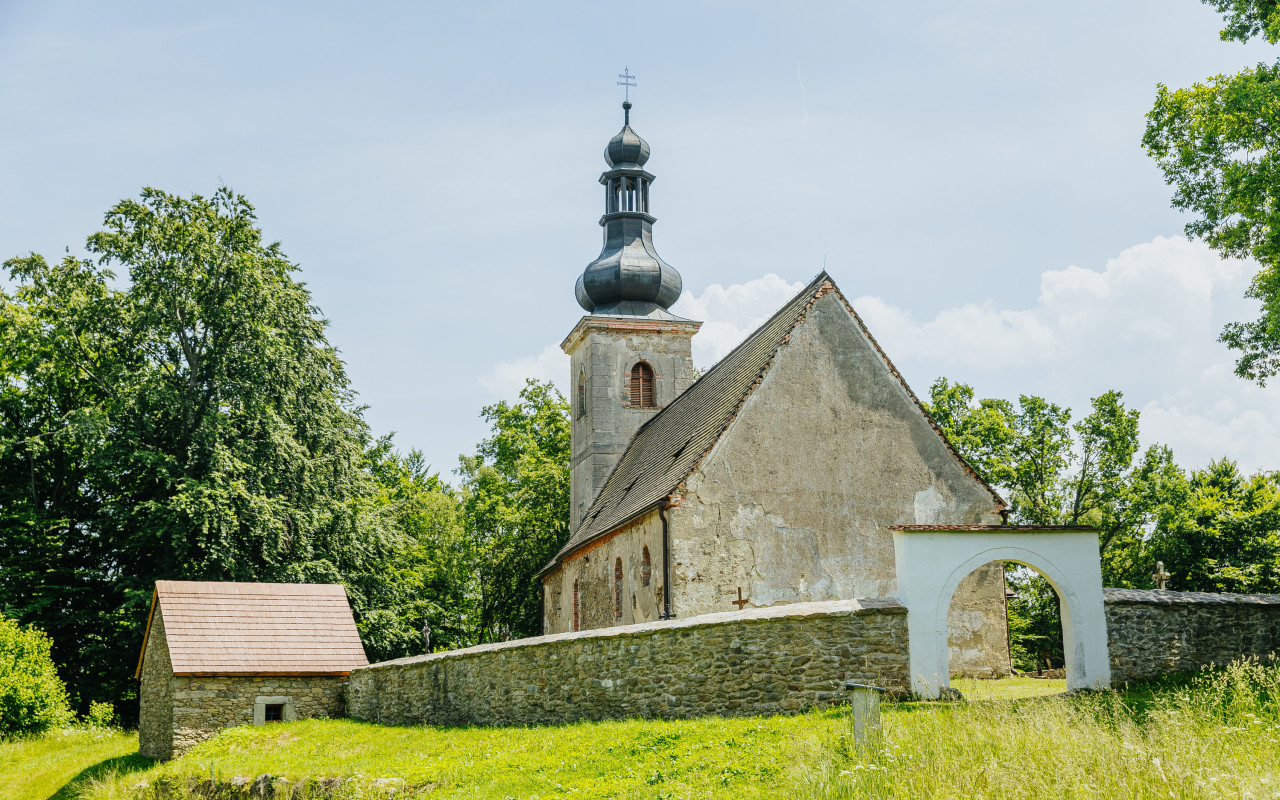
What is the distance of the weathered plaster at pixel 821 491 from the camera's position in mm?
18188

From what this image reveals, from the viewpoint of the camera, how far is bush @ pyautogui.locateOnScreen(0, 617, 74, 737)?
24.7 meters

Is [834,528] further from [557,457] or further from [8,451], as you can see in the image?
[8,451]

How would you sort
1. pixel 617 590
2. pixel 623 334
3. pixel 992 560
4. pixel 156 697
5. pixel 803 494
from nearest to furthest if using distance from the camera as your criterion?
pixel 992 560 < pixel 803 494 < pixel 156 697 < pixel 617 590 < pixel 623 334

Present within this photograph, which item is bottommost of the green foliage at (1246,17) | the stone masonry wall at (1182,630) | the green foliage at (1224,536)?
the stone masonry wall at (1182,630)

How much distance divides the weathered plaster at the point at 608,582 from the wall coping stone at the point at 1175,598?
7621 mm

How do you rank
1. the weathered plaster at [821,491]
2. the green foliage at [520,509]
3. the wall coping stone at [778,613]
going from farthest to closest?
the green foliage at [520,509] < the weathered plaster at [821,491] < the wall coping stone at [778,613]

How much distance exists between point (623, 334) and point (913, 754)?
910 inches

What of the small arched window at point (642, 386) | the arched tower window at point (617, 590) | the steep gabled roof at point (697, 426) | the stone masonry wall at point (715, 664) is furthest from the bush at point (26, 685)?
the small arched window at point (642, 386)

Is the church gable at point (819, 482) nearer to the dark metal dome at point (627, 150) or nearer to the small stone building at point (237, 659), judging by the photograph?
the small stone building at point (237, 659)

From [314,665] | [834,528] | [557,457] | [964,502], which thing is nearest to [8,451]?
[314,665]

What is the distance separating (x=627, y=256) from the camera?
31812mm

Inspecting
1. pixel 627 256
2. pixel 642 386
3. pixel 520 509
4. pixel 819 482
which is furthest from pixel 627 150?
pixel 819 482

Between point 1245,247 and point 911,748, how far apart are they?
1135cm

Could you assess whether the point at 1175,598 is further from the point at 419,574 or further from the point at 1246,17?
the point at 419,574
